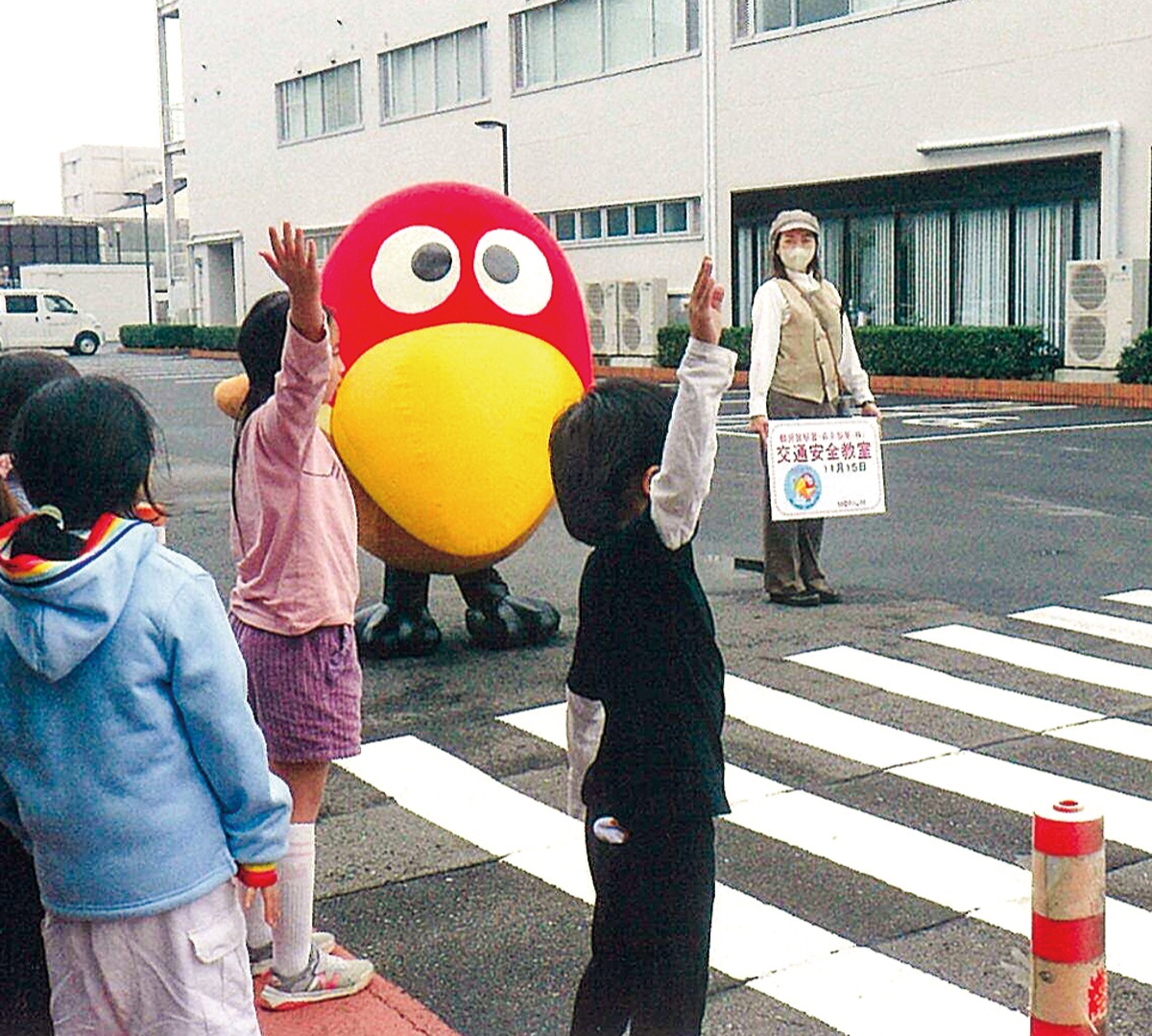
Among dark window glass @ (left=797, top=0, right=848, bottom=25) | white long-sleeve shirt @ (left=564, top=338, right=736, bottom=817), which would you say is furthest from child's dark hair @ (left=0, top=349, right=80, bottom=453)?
dark window glass @ (left=797, top=0, right=848, bottom=25)

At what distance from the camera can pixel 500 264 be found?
23.1 feet

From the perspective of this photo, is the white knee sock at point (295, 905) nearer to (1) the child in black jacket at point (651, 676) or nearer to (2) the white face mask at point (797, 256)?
(1) the child in black jacket at point (651, 676)

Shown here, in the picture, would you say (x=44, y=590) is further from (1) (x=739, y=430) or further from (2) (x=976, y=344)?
(2) (x=976, y=344)

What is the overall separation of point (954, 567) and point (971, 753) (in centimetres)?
400

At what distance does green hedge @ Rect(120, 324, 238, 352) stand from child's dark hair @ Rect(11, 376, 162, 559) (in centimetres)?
4256

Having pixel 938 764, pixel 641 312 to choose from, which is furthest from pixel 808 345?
pixel 641 312

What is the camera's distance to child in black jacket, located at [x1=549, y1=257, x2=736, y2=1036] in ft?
10.1

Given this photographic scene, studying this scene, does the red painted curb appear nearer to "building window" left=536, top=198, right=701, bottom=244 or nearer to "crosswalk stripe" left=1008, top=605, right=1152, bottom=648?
"crosswalk stripe" left=1008, top=605, right=1152, bottom=648

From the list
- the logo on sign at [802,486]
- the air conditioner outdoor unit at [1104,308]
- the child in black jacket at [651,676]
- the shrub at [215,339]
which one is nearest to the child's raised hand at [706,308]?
the child in black jacket at [651,676]

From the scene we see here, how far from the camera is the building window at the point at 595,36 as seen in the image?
29781 mm

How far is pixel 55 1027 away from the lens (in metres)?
2.74

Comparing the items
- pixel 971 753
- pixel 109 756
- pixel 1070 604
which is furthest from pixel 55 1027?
pixel 1070 604

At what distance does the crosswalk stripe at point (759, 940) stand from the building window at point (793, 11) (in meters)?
21.7

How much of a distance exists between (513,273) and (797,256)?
2.04 metres
